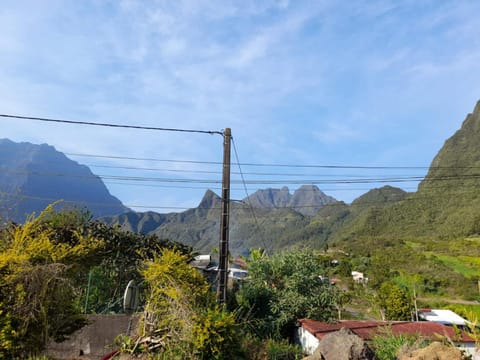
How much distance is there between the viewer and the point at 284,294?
58.4 ft

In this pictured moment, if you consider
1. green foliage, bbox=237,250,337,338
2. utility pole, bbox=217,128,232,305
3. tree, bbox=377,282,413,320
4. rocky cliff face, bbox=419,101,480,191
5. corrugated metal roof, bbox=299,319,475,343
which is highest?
rocky cliff face, bbox=419,101,480,191

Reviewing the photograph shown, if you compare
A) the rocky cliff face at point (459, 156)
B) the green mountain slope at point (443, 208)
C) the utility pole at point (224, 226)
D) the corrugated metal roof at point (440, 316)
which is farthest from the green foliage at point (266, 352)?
the rocky cliff face at point (459, 156)

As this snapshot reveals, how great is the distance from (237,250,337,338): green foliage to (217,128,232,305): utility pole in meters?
4.82

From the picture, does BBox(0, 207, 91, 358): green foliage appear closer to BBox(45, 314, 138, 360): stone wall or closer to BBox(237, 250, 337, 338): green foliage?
BBox(45, 314, 138, 360): stone wall

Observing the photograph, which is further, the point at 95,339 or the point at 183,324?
the point at 95,339

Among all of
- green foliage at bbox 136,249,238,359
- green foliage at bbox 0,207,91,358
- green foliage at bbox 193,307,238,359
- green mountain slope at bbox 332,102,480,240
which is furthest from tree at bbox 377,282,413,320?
green mountain slope at bbox 332,102,480,240

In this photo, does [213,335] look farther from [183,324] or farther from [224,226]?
[224,226]

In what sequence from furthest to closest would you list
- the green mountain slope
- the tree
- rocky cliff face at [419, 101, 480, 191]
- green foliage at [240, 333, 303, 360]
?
rocky cliff face at [419, 101, 480, 191]
the green mountain slope
the tree
green foliage at [240, 333, 303, 360]

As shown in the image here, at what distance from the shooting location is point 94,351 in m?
12.3

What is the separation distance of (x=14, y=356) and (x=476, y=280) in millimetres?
57729

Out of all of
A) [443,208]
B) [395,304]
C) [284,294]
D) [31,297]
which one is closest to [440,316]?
[395,304]

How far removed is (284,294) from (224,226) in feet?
22.5

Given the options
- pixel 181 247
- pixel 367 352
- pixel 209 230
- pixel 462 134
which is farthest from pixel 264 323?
pixel 209 230

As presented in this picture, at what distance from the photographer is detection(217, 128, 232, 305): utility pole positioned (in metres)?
12.3
